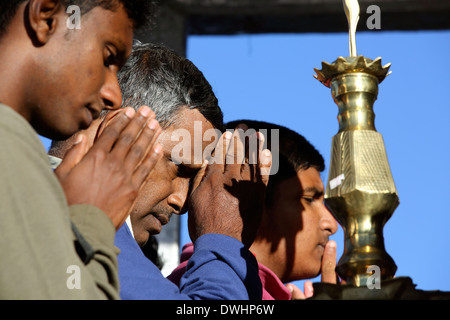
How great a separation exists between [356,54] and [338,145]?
0.28m

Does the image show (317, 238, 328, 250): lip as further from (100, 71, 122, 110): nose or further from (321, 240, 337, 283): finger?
(100, 71, 122, 110): nose

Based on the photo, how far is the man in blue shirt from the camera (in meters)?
2.12

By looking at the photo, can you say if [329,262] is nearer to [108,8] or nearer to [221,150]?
[221,150]

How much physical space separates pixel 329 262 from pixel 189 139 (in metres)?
0.78

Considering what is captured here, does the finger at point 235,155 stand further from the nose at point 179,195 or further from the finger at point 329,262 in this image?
the finger at point 329,262

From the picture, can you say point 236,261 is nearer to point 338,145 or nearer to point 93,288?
point 338,145

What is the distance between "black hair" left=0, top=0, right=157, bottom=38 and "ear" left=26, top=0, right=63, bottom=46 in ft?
0.15

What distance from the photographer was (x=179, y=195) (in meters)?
2.65

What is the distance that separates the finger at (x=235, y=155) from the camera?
8.16 feet

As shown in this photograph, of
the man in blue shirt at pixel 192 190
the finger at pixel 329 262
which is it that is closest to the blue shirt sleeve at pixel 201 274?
the man in blue shirt at pixel 192 190

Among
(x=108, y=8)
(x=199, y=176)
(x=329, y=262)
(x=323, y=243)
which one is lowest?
(x=329, y=262)

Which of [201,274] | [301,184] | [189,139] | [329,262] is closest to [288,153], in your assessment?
[301,184]
